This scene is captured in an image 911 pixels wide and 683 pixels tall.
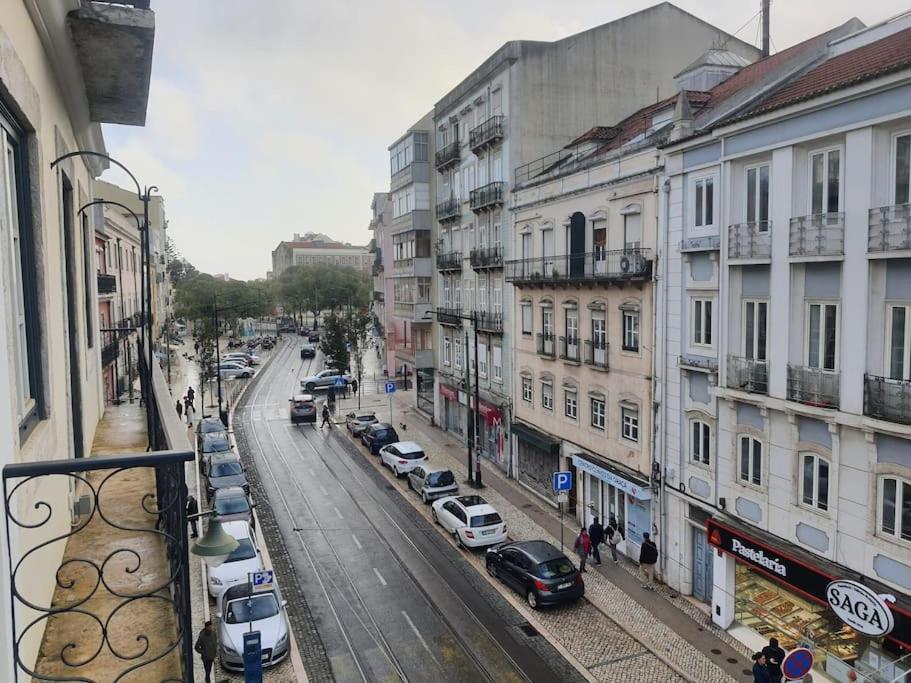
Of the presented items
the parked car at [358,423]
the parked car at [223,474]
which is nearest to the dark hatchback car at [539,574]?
the parked car at [223,474]

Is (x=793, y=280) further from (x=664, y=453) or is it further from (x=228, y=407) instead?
(x=228, y=407)

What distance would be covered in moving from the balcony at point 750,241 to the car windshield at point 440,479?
1416 centimetres

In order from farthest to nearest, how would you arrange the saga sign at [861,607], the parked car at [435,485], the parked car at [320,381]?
the parked car at [320,381]
the parked car at [435,485]
the saga sign at [861,607]

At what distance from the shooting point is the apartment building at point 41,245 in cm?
383

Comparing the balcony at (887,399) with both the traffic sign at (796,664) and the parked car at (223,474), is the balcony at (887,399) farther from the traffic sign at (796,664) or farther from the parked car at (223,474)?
the parked car at (223,474)

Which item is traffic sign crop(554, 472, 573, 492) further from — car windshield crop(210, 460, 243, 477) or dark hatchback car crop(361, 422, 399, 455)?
dark hatchback car crop(361, 422, 399, 455)

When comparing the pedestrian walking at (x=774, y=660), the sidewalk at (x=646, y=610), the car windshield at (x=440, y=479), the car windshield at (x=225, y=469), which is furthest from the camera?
the car windshield at (x=225, y=469)

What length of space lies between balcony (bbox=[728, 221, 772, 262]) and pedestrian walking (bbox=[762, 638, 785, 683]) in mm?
8023

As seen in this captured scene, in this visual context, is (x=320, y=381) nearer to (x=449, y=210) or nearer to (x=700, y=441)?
(x=449, y=210)

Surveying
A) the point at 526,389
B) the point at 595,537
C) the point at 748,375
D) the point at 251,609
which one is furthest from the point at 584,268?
the point at 251,609

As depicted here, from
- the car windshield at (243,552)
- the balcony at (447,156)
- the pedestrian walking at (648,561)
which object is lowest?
the pedestrian walking at (648,561)

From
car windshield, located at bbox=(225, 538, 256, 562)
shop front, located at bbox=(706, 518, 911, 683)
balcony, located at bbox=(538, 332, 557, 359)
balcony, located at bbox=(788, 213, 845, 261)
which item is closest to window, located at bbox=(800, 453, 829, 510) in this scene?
shop front, located at bbox=(706, 518, 911, 683)

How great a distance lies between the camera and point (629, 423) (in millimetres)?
21406

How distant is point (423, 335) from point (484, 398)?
41.4 feet
